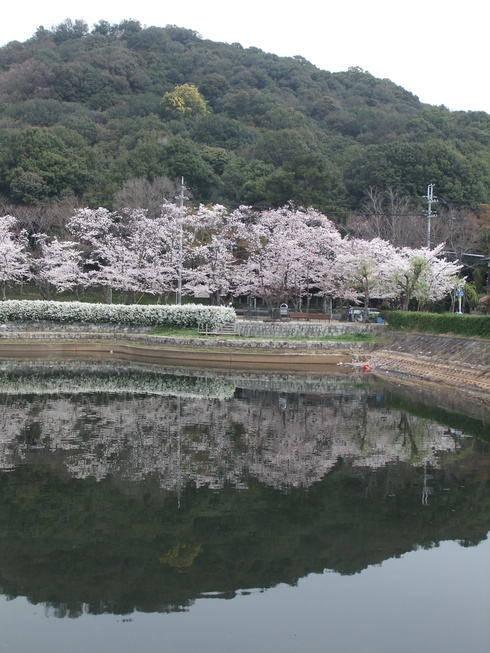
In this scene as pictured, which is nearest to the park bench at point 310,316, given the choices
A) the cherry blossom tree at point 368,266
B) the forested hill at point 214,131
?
the cherry blossom tree at point 368,266

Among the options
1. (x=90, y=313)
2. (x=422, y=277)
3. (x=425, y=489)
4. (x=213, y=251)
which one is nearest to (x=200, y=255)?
(x=213, y=251)

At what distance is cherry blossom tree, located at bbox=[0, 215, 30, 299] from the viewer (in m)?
47.1

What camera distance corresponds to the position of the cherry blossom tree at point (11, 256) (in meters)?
47.1

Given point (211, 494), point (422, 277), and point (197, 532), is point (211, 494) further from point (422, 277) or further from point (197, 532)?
point (422, 277)

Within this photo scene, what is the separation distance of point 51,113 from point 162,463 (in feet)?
230

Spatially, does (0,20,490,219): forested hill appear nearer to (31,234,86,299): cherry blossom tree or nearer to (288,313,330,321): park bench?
(31,234,86,299): cherry blossom tree

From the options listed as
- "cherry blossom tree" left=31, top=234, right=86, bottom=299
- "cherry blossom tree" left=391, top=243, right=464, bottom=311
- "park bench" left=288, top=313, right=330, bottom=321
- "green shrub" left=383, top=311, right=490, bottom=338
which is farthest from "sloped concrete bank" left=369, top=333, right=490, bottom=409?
"cherry blossom tree" left=31, top=234, right=86, bottom=299

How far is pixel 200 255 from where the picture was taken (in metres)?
47.5

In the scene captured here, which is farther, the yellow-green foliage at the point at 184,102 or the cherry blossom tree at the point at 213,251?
the yellow-green foliage at the point at 184,102

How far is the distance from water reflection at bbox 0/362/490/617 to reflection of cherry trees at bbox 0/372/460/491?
2.6 inches

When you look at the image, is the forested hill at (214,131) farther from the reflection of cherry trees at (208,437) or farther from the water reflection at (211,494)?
the water reflection at (211,494)

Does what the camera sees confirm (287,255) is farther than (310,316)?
Yes

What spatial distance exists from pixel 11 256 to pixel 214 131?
34712 mm

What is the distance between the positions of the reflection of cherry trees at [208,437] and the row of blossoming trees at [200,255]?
2078 cm
